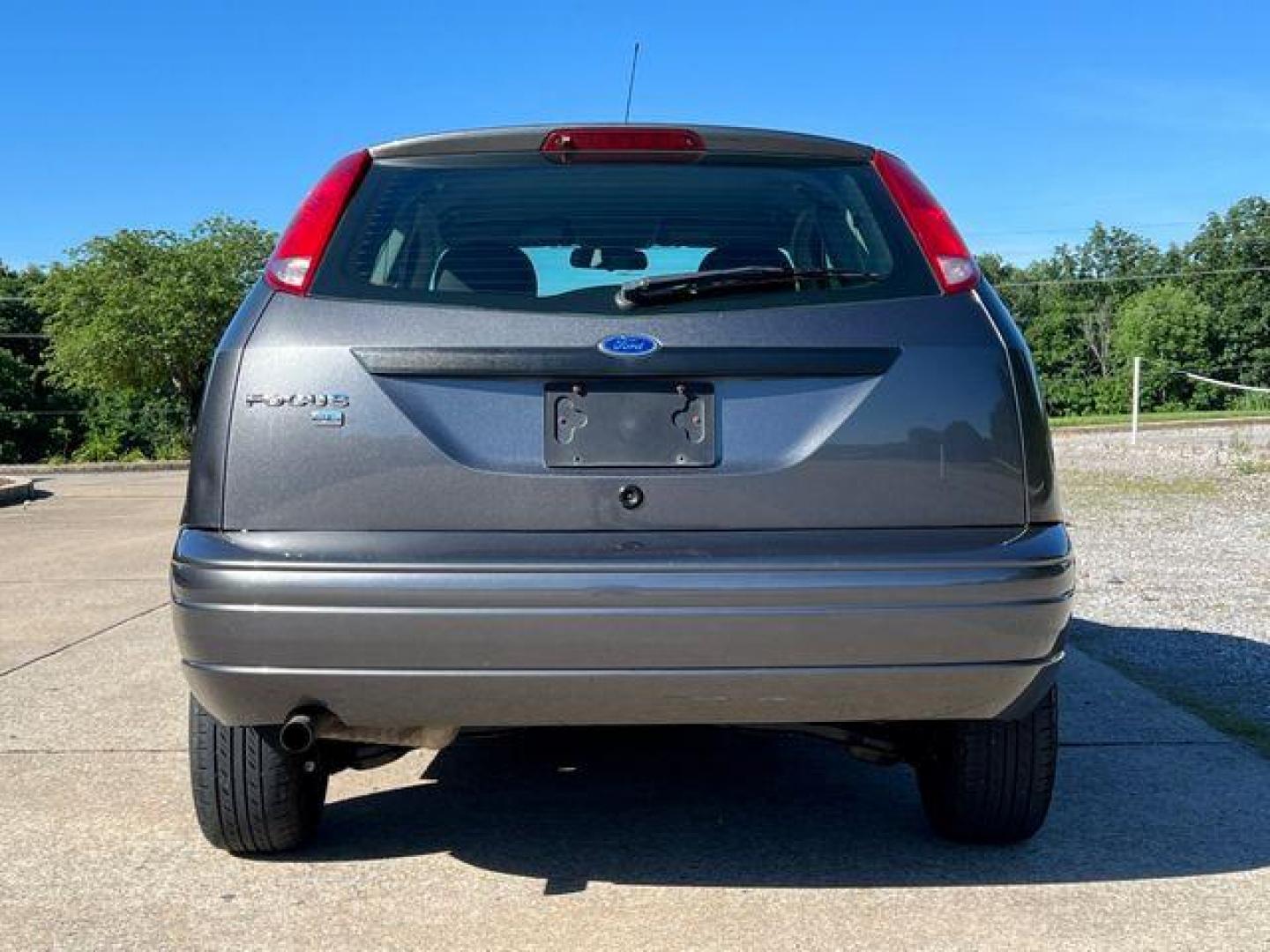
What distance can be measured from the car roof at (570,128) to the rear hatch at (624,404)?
→ 1.07ft

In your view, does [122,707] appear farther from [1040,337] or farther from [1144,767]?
[1040,337]

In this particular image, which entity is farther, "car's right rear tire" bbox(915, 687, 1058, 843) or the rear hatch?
"car's right rear tire" bbox(915, 687, 1058, 843)

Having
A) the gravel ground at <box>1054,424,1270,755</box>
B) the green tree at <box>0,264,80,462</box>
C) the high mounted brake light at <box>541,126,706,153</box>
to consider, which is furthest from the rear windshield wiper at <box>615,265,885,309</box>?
the green tree at <box>0,264,80,462</box>

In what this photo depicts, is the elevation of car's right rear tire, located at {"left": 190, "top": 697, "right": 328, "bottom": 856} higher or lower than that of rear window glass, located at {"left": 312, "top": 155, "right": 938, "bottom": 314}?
lower

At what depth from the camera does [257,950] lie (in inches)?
116

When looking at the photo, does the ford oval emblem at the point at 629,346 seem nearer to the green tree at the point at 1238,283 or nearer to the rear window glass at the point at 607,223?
the rear window glass at the point at 607,223

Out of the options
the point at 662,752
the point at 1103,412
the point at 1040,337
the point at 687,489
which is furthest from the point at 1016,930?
the point at 1040,337

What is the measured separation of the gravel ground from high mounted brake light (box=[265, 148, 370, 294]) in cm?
335

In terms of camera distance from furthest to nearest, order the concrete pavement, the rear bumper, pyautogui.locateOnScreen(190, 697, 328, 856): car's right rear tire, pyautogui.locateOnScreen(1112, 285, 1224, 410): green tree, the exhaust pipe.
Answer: pyautogui.locateOnScreen(1112, 285, 1224, 410): green tree → pyautogui.locateOnScreen(190, 697, 328, 856): car's right rear tire → the concrete pavement → the exhaust pipe → the rear bumper

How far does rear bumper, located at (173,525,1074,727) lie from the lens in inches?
110

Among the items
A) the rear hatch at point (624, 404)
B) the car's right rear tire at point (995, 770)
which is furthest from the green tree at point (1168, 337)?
the rear hatch at point (624, 404)

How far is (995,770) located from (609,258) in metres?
1.53

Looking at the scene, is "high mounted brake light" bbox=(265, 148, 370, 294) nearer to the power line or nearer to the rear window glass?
the rear window glass

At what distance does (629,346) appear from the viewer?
9.50 feet
